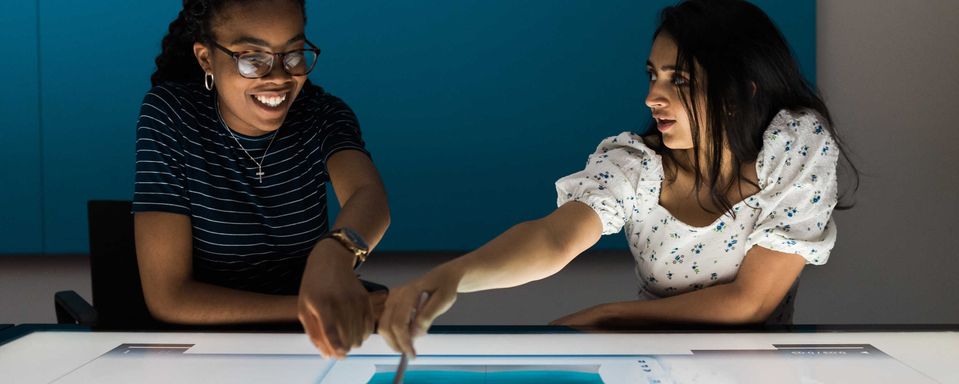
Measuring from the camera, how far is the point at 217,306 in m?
1.61

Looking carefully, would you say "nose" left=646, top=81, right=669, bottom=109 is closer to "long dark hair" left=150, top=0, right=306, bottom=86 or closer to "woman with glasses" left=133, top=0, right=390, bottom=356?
"woman with glasses" left=133, top=0, right=390, bottom=356

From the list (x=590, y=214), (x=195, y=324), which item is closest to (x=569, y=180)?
(x=590, y=214)

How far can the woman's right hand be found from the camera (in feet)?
3.67

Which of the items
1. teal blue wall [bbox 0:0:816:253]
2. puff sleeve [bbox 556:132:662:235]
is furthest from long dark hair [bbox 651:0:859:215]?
teal blue wall [bbox 0:0:816:253]

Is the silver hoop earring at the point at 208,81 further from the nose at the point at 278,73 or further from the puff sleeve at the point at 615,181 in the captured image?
the puff sleeve at the point at 615,181

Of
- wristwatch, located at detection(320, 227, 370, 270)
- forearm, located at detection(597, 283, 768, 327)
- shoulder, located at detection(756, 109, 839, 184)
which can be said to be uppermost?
shoulder, located at detection(756, 109, 839, 184)

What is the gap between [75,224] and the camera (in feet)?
12.3

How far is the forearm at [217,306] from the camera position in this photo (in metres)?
1.57

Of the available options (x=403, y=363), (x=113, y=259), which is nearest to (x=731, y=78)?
(x=403, y=363)

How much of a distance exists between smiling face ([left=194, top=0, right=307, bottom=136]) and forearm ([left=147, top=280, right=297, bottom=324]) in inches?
12.5

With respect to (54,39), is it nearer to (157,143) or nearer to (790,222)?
(157,143)

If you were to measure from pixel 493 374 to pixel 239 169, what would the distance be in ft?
2.59

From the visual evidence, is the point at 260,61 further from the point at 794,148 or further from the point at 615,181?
the point at 794,148

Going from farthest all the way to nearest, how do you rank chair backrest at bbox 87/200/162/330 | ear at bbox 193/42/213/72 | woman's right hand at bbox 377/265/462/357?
1. chair backrest at bbox 87/200/162/330
2. ear at bbox 193/42/213/72
3. woman's right hand at bbox 377/265/462/357
